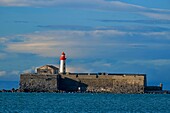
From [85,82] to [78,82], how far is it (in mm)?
976

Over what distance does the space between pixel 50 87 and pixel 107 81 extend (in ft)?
25.9

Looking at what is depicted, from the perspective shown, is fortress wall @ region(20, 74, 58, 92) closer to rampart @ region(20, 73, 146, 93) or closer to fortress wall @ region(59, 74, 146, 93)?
rampart @ region(20, 73, 146, 93)

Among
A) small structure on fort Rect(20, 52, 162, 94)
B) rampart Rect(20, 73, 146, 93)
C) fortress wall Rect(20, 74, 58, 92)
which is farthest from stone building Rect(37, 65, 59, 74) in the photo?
fortress wall Rect(20, 74, 58, 92)

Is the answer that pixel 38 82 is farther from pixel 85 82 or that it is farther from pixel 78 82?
pixel 85 82

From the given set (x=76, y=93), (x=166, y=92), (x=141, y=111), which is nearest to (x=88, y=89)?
(x=76, y=93)

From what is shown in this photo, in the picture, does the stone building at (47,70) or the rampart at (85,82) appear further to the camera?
the stone building at (47,70)

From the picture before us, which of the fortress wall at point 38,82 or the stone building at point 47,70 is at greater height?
the stone building at point 47,70

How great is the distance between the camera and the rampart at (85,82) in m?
103

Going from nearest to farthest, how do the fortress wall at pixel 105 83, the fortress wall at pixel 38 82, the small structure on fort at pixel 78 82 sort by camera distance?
the fortress wall at pixel 38 82 < the small structure on fort at pixel 78 82 < the fortress wall at pixel 105 83

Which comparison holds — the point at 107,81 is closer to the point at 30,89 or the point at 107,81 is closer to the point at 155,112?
the point at 30,89

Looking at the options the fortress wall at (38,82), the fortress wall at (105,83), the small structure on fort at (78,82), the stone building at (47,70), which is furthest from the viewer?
the stone building at (47,70)

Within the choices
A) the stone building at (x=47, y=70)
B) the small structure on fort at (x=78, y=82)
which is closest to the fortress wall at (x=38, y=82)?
the small structure on fort at (x=78, y=82)

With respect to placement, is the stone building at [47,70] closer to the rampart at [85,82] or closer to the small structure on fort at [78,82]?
the small structure on fort at [78,82]

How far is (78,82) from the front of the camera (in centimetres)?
10469
